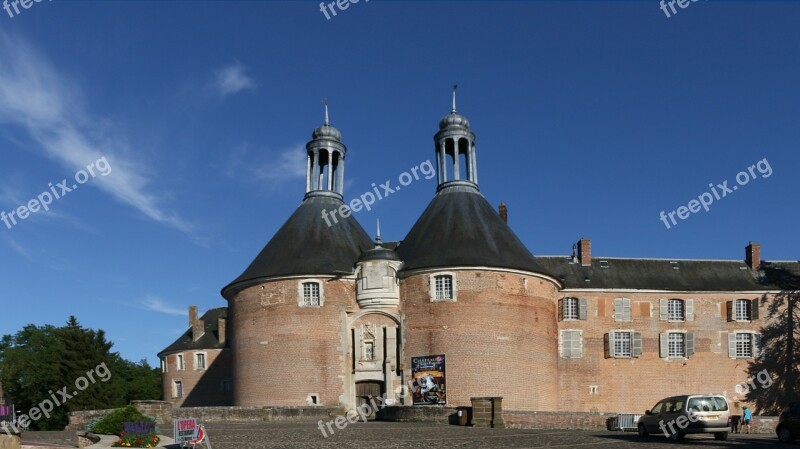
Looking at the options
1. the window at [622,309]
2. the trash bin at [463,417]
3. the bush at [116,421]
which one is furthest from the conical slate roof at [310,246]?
the bush at [116,421]

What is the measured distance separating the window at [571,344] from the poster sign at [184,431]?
30.2m

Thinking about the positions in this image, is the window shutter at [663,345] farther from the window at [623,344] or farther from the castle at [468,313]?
the window at [623,344]

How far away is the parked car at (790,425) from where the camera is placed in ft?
64.0

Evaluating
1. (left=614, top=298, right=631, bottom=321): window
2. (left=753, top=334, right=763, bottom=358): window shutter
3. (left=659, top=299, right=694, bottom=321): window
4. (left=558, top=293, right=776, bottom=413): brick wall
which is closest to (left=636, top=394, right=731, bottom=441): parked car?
(left=558, top=293, right=776, bottom=413): brick wall

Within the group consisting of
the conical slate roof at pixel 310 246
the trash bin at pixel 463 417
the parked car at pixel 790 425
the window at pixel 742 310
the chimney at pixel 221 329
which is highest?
the conical slate roof at pixel 310 246

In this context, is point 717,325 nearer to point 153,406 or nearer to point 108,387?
point 153,406

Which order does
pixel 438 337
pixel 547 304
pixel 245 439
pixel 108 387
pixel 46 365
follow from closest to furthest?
pixel 245 439
pixel 438 337
pixel 547 304
pixel 108 387
pixel 46 365

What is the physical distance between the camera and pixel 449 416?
26.2 m

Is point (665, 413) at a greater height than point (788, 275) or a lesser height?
lesser

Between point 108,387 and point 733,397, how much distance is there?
120ft

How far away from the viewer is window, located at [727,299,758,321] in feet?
142

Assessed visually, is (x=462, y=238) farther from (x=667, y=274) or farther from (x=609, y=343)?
(x=667, y=274)

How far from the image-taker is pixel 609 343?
42.5 metres

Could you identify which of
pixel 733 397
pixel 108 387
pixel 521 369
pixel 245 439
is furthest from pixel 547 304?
pixel 108 387
